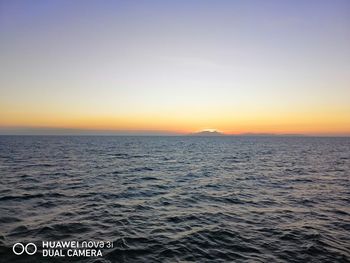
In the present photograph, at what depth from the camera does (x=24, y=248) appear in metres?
11.2

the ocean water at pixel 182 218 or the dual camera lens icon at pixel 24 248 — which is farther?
the ocean water at pixel 182 218

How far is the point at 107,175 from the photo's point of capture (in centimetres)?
3189

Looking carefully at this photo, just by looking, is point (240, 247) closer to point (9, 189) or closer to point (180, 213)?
point (180, 213)

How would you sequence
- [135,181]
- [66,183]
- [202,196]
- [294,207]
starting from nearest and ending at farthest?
1. [294,207]
2. [202,196]
3. [66,183]
4. [135,181]

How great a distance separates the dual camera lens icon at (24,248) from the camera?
1084 cm

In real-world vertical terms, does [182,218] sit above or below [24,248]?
below

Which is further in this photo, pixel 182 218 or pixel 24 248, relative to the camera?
pixel 182 218

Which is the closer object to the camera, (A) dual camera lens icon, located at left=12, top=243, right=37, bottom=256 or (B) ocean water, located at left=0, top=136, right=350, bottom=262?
(A) dual camera lens icon, located at left=12, top=243, right=37, bottom=256

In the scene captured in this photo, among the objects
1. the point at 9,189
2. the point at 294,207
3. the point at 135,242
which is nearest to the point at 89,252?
the point at 135,242

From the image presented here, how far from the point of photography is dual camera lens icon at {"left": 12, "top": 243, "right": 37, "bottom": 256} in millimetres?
10844

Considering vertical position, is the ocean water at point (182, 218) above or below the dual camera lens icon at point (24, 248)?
below

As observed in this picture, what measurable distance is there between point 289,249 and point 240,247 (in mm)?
2121

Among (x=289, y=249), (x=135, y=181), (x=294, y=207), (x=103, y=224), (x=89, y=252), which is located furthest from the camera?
(x=135, y=181)

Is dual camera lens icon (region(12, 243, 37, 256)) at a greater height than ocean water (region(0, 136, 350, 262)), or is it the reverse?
dual camera lens icon (region(12, 243, 37, 256))
